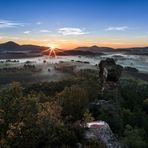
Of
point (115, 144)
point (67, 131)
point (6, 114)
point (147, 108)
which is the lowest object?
point (147, 108)

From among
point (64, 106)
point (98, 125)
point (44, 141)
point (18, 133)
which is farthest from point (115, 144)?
point (64, 106)

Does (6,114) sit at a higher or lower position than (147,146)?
higher

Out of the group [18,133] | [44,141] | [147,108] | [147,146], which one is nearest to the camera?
[18,133]

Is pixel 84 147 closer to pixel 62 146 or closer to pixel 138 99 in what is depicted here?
pixel 62 146

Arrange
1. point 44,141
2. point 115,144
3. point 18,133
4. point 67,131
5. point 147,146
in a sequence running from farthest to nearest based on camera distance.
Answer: point 147,146, point 115,144, point 67,131, point 44,141, point 18,133

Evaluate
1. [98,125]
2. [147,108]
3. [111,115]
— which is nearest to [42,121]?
[98,125]

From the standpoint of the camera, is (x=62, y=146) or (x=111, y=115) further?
(x=111, y=115)
